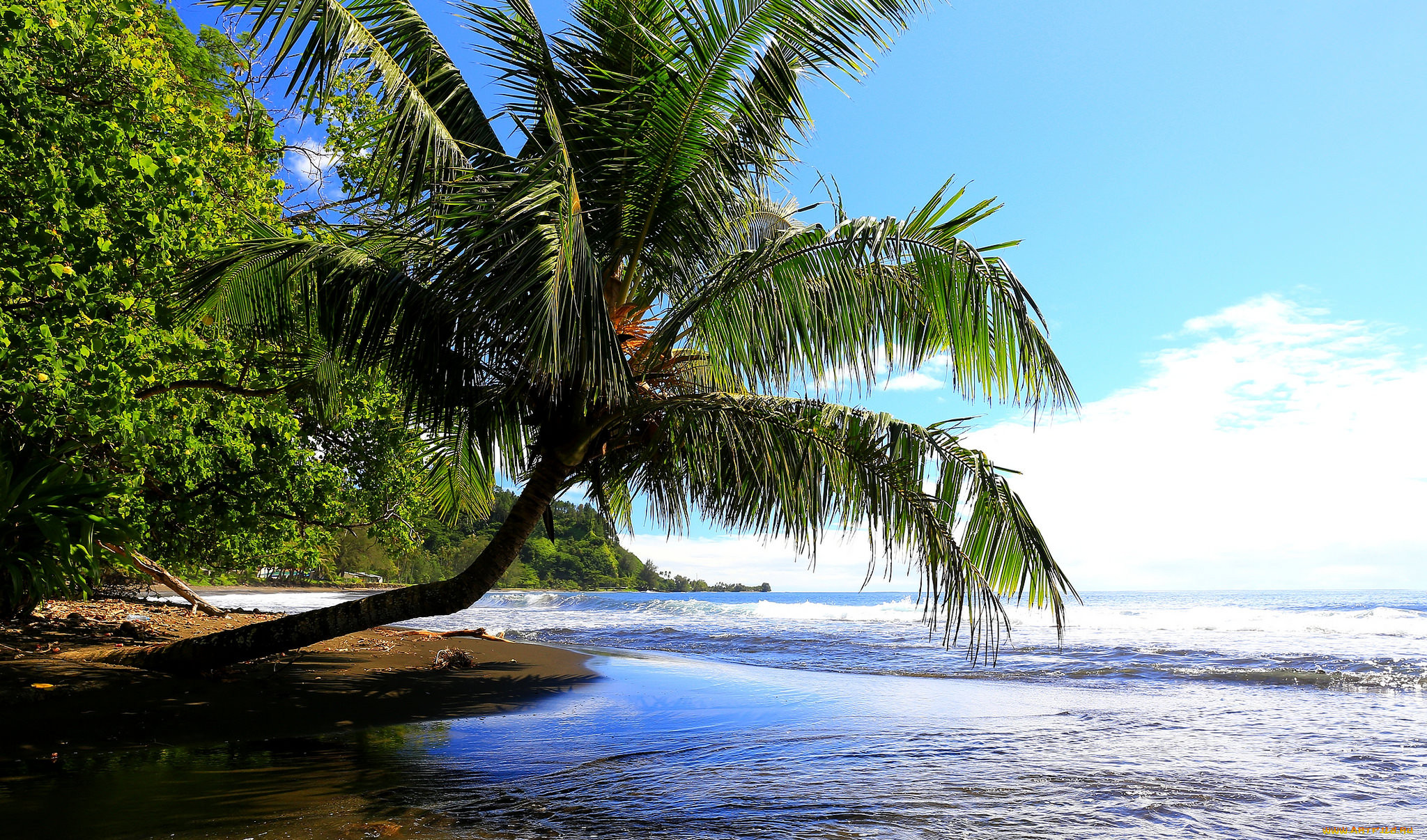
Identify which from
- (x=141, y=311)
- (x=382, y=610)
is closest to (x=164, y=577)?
(x=141, y=311)

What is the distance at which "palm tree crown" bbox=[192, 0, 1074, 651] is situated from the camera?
5238mm

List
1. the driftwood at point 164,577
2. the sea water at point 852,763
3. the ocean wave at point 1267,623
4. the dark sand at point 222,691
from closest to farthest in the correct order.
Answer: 1. the sea water at point 852,763
2. the dark sand at point 222,691
3. the driftwood at point 164,577
4. the ocean wave at point 1267,623

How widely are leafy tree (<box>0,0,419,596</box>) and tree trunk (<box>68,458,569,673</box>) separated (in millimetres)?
1439

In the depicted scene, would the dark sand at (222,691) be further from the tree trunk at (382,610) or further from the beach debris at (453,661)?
the tree trunk at (382,610)

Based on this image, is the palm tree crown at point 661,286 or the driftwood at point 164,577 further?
the driftwood at point 164,577

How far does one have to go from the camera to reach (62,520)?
6.40 m

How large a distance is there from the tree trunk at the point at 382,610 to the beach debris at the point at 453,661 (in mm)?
2331

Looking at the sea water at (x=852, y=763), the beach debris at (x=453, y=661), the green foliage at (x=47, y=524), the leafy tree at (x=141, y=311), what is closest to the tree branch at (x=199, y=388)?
the leafy tree at (x=141, y=311)

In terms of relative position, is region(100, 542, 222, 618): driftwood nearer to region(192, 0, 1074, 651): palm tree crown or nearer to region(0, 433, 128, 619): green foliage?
region(0, 433, 128, 619): green foliage

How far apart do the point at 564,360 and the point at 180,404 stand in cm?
426

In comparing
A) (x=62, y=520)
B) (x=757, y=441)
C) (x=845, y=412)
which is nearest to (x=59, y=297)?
(x=62, y=520)

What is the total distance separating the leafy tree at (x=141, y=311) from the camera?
18.6ft

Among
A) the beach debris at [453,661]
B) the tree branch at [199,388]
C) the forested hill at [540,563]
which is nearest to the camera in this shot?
the tree branch at [199,388]

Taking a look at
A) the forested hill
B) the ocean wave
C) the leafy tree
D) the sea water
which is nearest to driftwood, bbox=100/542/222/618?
the leafy tree
